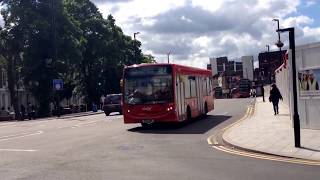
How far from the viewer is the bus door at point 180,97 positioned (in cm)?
2558

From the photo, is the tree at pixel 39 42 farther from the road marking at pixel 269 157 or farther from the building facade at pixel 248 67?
the building facade at pixel 248 67

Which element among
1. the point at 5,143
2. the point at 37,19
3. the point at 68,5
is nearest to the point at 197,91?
the point at 5,143

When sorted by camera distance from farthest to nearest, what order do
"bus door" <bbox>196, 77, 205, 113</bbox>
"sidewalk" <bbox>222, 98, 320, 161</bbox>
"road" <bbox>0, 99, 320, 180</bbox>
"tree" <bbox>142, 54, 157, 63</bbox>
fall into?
1. "tree" <bbox>142, 54, 157, 63</bbox>
2. "bus door" <bbox>196, 77, 205, 113</bbox>
3. "sidewalk" <bbox>222, 98, 320, 161</bbox>
4. "road" <bbox>0, 99, 320, 180</bbox>

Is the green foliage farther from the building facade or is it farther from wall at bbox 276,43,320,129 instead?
the building facade

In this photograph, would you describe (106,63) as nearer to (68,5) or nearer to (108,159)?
(68,5)

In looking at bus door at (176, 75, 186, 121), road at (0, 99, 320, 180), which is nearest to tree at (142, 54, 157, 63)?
bus door at (176, 75, 186, 121)

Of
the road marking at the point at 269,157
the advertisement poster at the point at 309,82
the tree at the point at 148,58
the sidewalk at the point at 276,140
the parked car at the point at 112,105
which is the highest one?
the tree at the point at 148,58

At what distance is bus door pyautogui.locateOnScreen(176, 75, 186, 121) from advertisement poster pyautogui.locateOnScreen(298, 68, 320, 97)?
6.20 meters

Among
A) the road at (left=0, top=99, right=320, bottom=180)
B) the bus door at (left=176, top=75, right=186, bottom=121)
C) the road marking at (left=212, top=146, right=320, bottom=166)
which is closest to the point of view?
the road at (left=0, top=99, right=320, bottom=180)

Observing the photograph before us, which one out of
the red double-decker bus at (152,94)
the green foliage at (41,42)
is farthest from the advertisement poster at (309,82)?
the green foliage at (41,42)

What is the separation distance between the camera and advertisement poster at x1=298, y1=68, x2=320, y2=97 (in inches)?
792

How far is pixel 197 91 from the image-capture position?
30.6 m

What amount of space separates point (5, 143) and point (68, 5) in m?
52.3

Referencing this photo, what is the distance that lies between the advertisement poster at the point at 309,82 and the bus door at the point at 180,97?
Answer: 620cm
